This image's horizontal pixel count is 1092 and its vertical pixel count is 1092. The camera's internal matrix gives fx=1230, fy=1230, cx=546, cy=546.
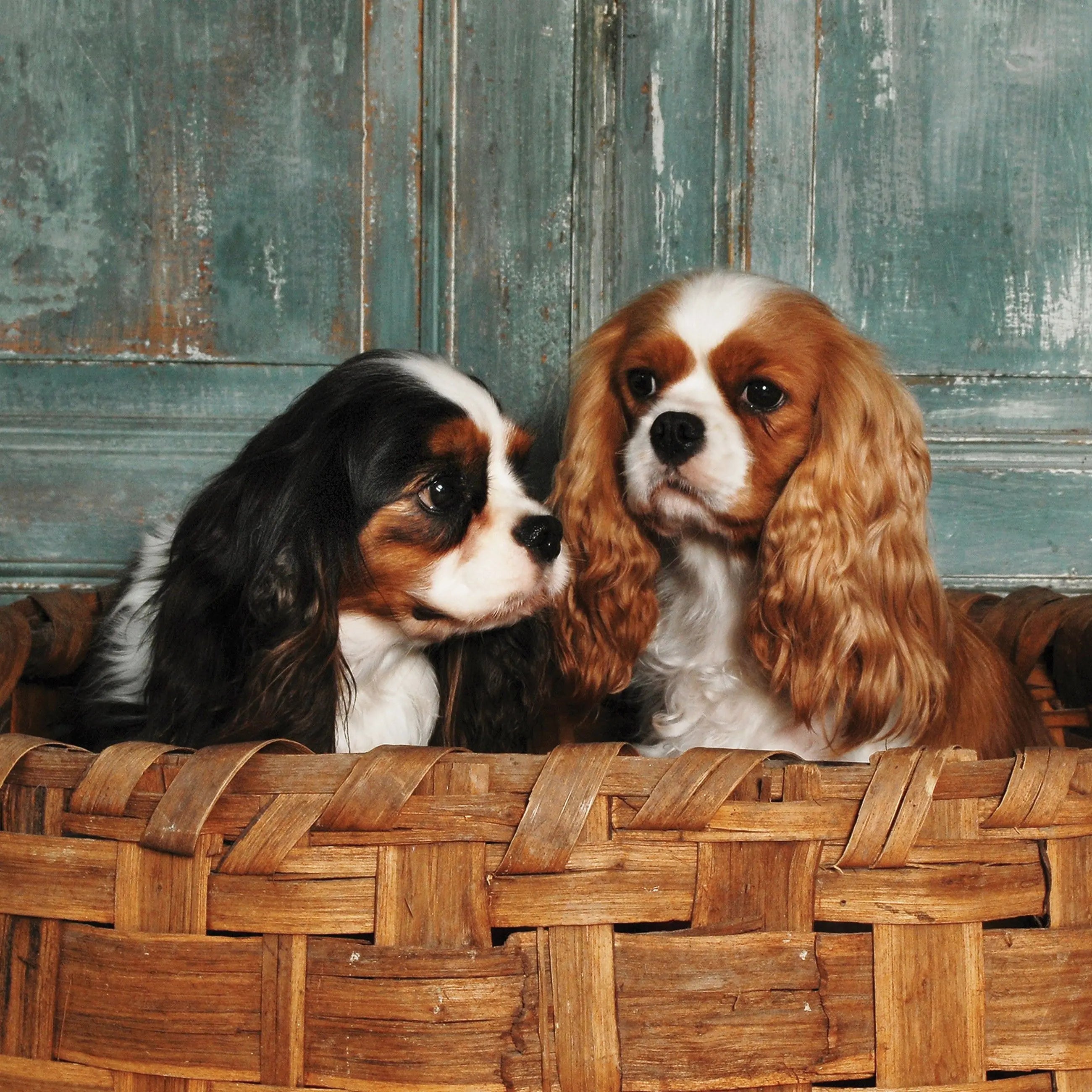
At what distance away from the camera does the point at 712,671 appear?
63.0 inches

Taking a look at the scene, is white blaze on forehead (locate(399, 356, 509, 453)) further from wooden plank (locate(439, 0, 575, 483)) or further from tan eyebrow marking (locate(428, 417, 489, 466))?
wooden plank (locate(439, 0, 575, 483))

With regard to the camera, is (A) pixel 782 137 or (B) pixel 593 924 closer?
(B) pixel 593 924

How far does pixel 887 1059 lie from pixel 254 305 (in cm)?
155

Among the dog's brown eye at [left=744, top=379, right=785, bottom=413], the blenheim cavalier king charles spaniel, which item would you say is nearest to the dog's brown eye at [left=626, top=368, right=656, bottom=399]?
the blenheim cavalier king charles spaniel

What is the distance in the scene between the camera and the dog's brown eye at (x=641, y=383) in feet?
5.02

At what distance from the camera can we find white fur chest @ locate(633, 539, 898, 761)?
5.05 feet

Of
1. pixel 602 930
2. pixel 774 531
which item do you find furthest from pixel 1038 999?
pixel 774 531

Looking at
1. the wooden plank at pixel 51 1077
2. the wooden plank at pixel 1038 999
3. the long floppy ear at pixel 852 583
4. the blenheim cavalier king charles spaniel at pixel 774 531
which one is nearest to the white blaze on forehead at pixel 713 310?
the blenheim cavalier king charles spaniel at pixel 774 531

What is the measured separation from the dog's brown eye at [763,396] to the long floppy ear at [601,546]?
20 centimetres

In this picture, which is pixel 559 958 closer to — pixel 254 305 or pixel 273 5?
pixel 254 305

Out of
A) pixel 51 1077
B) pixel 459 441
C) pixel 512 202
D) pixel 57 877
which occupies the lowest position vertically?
pixel 51 1077

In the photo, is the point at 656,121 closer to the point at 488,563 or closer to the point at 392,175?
the point at 392,175

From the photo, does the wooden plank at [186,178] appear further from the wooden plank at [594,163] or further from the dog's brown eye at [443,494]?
the dog's brown eye at [443,494]

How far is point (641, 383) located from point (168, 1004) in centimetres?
93
